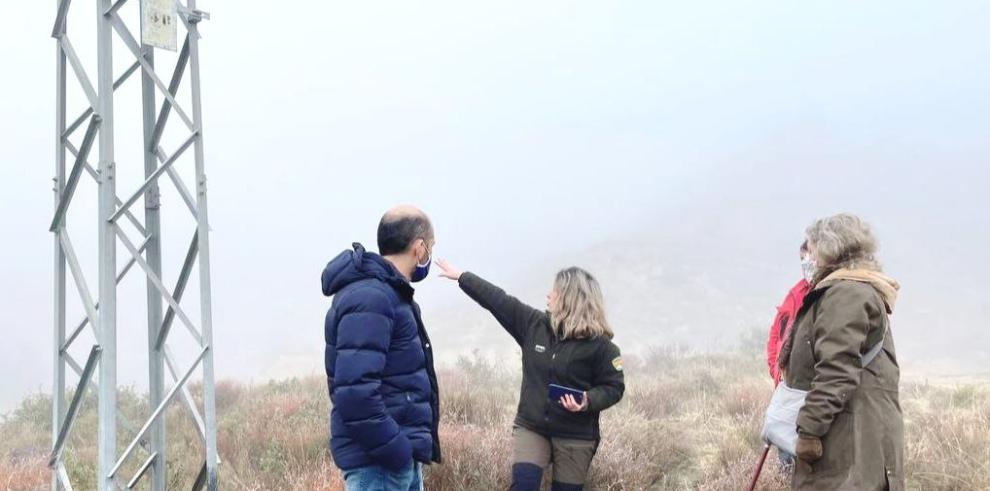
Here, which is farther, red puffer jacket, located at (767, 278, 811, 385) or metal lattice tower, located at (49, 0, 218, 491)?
red puffer jacket, located at (767, 278, 811, 385)

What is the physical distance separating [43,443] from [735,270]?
177 feet

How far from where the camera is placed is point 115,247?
3883 mm

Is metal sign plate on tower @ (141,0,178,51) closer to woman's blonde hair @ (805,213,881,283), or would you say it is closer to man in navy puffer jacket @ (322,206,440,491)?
man in navy puffer jacket @ (322,206,440,491)

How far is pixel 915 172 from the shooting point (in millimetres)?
104062

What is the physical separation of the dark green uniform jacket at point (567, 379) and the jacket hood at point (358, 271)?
1437mm

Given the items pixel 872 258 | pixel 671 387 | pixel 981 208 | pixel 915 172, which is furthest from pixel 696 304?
pixel 915 172

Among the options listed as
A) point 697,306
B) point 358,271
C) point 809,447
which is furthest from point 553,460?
point 697,306

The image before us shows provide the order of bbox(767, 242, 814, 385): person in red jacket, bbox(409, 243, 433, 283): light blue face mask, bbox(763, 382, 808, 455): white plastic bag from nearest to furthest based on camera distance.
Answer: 1. bbox(409, 243, 433, 283): light blue face mask
2. bbox(763, 382, 808, 455): white plastic bag
3. bbox(767, 242, 814, 385): person in red jacket

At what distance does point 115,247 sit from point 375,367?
1.82 m

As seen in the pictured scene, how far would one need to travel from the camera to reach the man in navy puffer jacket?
9.39 feet

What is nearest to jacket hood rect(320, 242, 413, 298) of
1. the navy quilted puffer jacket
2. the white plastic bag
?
the navy quilted puffer jacket

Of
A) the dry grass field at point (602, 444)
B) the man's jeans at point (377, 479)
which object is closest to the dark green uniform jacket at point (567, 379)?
the dry grass field at point (602, 444)

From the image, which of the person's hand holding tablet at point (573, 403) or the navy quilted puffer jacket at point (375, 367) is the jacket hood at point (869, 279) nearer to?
the person's hand holding tablet at point (573, 403)

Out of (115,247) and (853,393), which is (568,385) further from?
(115,247)
